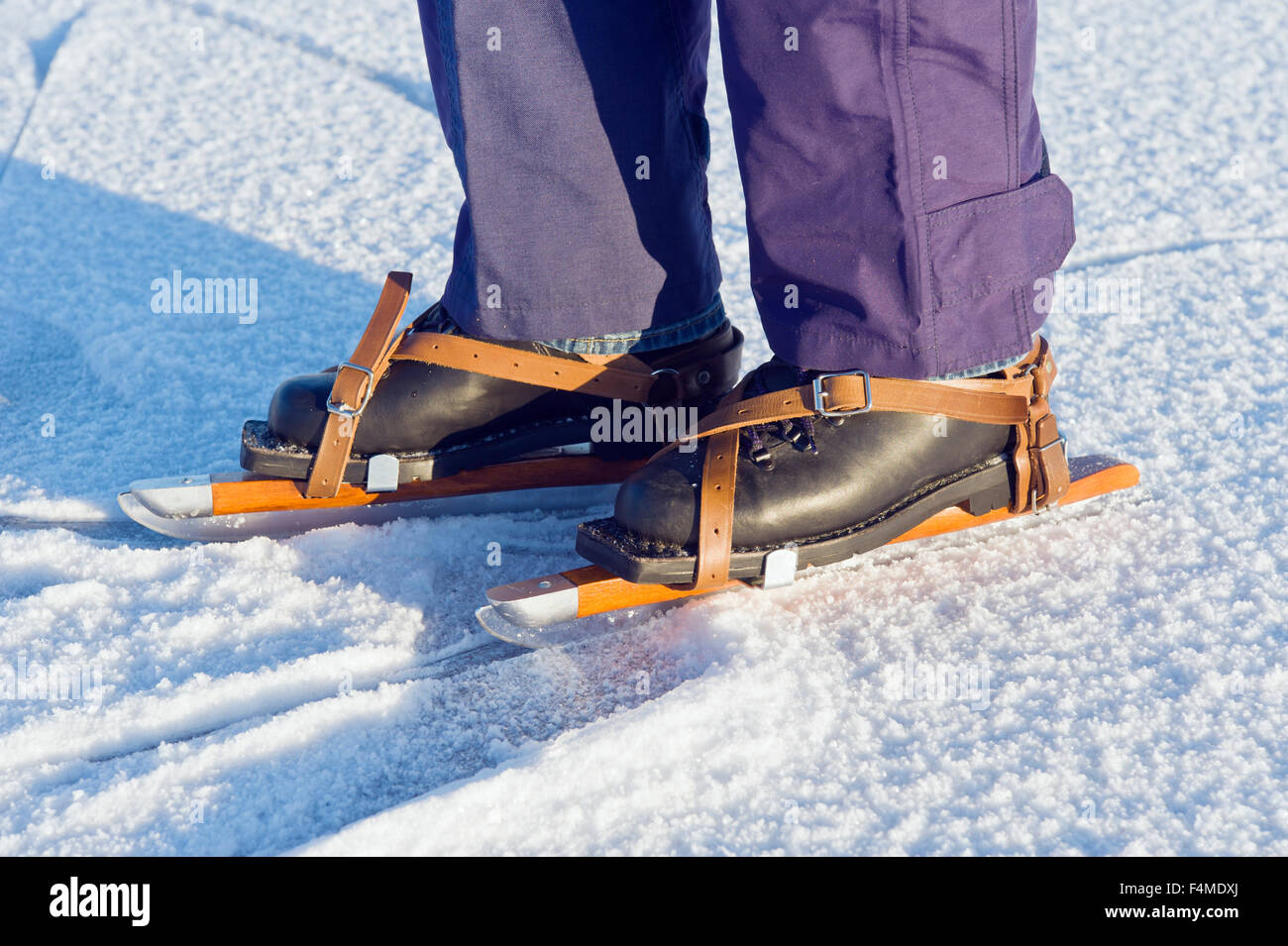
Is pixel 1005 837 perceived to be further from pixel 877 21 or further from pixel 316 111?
pixel 316 111

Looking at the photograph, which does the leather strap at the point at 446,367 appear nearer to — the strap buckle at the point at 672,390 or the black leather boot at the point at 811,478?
the strap buckle at the point at 672,390

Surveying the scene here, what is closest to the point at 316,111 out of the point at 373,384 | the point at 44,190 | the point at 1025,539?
the point at 44,190

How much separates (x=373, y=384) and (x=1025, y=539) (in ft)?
2.69

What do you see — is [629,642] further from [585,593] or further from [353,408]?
[353,408]

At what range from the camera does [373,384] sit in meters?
1.30

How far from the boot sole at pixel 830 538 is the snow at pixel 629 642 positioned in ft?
0.25

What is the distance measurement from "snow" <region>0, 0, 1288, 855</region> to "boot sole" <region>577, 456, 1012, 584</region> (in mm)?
75

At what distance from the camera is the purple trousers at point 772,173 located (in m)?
1.02

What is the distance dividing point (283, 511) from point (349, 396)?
20 cm

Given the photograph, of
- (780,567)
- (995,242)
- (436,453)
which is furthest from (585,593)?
(995,242)

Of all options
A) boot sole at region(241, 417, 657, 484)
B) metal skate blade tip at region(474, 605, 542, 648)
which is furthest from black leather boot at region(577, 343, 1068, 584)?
boot sole at region(241, 417, 657, 484)

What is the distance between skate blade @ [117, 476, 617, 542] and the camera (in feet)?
4.33

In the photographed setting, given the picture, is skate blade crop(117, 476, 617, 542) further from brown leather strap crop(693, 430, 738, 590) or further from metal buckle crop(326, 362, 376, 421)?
brown leather strap crop(693, 430, 738, 590)

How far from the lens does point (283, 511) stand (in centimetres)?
136
